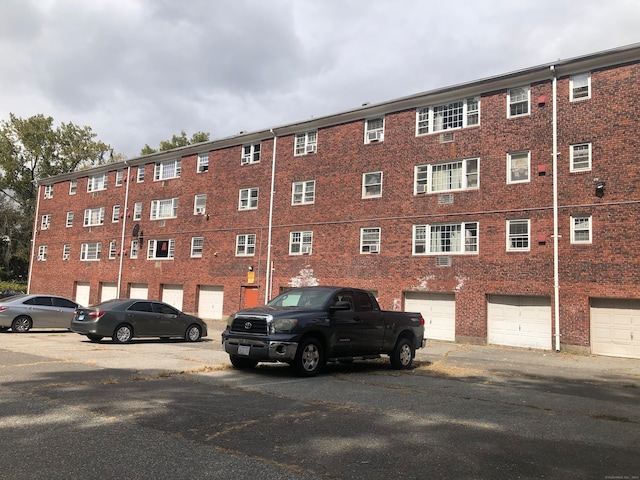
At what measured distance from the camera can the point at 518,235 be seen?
800 inches

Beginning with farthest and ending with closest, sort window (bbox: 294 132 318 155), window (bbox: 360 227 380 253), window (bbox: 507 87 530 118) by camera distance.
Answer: window (bbox: 294 132 318 155) < window (bbox: 360 227 380 253) < window (bbox: 507 87 530 118)

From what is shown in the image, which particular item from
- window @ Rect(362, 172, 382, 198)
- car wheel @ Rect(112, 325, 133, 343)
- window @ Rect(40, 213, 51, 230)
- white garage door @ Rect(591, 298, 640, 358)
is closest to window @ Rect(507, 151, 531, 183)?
white garage door @ Rect(591, 298, 640, 358)

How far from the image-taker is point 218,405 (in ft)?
23.8

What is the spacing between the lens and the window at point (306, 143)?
2728cm

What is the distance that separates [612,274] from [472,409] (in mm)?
13084

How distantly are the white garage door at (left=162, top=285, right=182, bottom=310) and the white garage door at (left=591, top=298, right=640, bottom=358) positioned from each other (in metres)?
22.4

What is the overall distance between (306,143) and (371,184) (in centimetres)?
493

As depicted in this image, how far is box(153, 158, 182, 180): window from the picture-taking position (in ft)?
111

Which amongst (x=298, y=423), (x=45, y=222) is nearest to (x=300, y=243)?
(x=298, y=423)

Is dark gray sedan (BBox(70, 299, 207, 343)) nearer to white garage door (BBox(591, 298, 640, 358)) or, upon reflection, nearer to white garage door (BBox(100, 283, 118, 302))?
white garage door (BBox(591, 298, 640, 358))

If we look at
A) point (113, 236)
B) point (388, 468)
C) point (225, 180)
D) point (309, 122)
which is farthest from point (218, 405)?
point (113, 236)

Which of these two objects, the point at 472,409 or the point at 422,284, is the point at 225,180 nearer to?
the point at 422,284

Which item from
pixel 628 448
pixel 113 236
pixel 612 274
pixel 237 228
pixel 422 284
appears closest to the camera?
pixel 628 448

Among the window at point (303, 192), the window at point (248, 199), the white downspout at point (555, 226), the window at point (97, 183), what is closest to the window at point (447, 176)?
the white downspout at point (555, 226)
